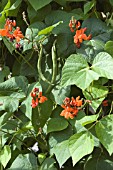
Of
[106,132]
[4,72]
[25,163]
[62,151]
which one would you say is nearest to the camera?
[106,132]

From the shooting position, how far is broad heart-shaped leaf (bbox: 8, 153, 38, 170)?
1319 mm

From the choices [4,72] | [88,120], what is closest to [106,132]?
[88,120]

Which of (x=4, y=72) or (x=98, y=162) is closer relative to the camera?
(x=98, y=162)

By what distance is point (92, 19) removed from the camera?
→ 1264 mm

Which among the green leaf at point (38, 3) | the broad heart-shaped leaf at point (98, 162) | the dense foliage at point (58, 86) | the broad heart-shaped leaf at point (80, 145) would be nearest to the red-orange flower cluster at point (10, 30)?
the dense foliage at point (58, 86)

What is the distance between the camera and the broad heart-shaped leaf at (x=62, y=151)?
1.20 meters

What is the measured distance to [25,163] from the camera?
52.3 inches

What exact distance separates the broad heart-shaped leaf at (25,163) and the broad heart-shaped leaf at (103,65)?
0.41 metres

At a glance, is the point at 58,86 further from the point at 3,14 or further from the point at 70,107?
the point at 3,14

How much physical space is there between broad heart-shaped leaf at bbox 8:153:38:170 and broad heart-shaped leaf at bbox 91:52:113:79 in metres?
0.41

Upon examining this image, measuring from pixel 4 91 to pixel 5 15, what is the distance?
0.91ft

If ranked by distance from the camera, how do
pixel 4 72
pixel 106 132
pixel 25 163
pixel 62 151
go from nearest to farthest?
pixel 106 132
pixel 62 151
pixel 25 163
pixel 4 72

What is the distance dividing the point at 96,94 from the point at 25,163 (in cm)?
35

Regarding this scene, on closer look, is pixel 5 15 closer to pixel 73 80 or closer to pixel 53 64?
pixel 53 64
